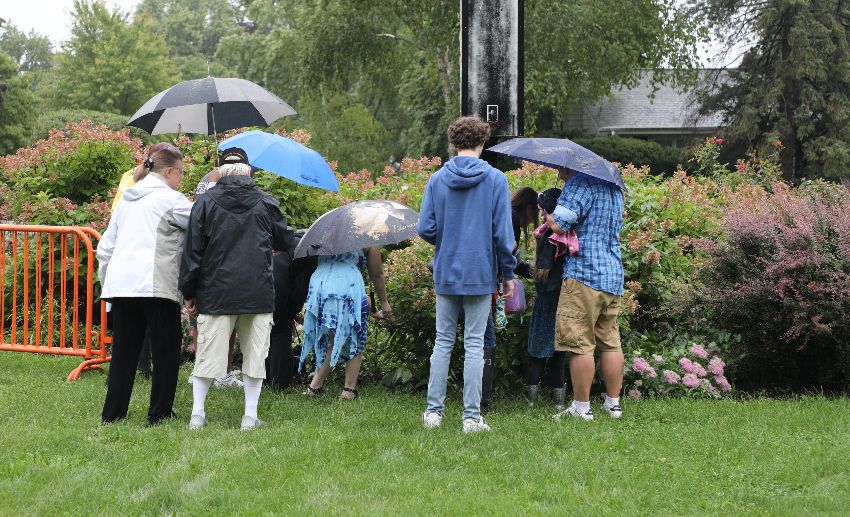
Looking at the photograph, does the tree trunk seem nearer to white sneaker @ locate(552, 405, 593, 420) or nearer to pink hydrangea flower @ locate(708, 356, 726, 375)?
pink hydrangea flower @ locate(708, 356, 726, 375)

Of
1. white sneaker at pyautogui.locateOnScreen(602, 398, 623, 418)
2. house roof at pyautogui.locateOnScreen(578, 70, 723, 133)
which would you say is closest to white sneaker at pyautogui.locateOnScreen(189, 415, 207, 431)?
white sneaker at pyautogui.locateOnScreen(602, 398, 623, 418)

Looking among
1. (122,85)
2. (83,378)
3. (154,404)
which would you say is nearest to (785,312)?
(154,404)

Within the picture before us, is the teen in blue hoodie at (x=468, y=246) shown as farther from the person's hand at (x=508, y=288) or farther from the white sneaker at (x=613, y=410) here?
the white sneaker at (x=613, y=410)

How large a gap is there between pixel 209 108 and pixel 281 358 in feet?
9.46

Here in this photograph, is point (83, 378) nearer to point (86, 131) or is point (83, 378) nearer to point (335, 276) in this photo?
point (335, 276)

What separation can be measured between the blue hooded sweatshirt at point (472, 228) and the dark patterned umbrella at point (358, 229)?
0.84 m

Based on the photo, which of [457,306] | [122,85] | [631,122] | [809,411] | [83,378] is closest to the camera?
[457,306]

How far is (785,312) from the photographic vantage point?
7223 mm

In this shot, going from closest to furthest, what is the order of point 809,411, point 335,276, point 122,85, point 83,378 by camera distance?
point 809,411, point 335,276, point 83,378, point 122,85

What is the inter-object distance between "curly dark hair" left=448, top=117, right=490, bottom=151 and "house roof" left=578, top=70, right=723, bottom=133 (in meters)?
32.4

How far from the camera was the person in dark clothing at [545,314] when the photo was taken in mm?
6547

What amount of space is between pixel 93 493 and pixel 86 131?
6.74 meters

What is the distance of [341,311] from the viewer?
6961 mm

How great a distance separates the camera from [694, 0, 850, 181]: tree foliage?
2955 centimetres
